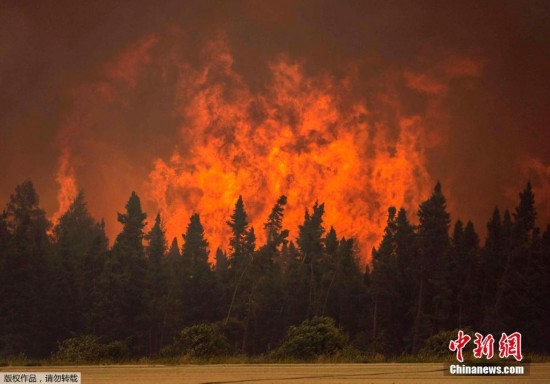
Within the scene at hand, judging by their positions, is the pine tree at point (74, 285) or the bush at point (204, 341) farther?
the pine tree at point (74, 285)

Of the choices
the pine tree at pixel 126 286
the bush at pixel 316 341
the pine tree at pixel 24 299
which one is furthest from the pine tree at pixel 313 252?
the bush at pixel 316 341

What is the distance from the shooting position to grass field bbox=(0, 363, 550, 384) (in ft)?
71.6

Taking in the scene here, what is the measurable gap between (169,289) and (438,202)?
44068 millimetres

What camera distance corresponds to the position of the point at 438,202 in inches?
4434

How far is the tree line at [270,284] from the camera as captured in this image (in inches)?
3954

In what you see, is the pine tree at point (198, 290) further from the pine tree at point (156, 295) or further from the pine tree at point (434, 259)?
the pine tree at point (434, 259)

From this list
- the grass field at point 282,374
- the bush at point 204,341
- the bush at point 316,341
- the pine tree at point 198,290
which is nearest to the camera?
the grass field at point 282,374

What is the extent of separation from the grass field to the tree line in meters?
72.2

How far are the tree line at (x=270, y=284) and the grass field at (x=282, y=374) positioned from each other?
72.2 metres

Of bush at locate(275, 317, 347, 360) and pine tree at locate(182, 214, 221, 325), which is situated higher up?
pine tree at locate(182, 214, 221, 325)

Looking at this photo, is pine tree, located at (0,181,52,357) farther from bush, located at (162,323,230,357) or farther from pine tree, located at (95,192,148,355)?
bush, located at (162,323,230,357)

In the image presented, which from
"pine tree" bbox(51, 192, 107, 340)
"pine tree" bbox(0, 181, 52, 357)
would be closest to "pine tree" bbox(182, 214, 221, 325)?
"pine tree" bbox(51, 192, 107, 340)

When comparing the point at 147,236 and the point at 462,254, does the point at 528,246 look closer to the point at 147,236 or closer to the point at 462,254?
the point at 462,254

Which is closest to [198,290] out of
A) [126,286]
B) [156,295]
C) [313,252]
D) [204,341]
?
[156,295]
